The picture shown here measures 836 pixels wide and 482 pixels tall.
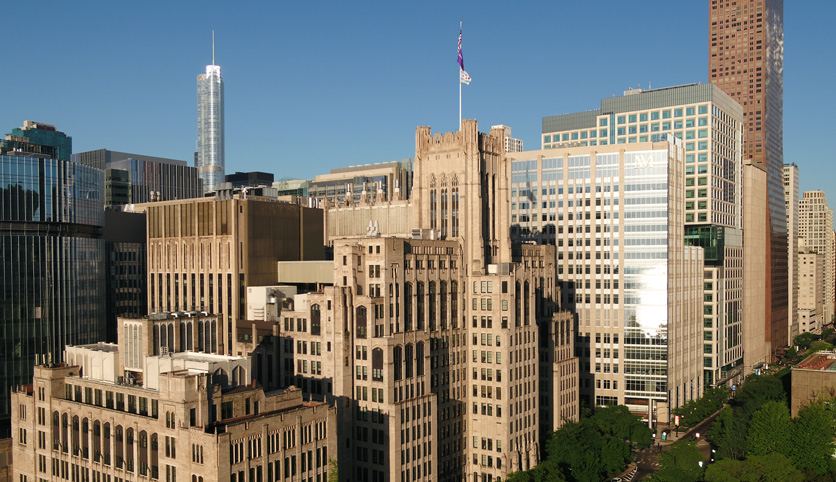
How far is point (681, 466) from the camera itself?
14850cm

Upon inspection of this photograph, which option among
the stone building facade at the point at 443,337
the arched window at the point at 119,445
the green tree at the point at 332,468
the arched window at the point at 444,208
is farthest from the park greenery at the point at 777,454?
the arched window at the point at 119,445

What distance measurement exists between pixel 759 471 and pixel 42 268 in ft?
527

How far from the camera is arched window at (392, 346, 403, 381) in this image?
5787 inches

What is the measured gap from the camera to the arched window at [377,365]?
146250mm

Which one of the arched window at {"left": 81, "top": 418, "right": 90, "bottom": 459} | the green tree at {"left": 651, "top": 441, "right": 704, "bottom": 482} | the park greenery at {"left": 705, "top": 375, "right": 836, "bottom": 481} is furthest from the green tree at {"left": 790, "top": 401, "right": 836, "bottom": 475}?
the arched window at {"left": 81, "top": 418, "right": 90, "bottom": 459}

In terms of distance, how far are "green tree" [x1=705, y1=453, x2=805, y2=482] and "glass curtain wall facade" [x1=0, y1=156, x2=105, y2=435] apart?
147532 millimetres

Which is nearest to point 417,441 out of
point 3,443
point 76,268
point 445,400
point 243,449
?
point 445,400

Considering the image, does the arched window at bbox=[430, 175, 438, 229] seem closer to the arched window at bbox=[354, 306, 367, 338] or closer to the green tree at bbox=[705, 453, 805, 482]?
the arched window at bbox=[354, 306, 367, 338]

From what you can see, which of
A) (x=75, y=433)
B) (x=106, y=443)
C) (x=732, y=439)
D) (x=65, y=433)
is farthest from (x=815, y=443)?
(x=65, y=433)

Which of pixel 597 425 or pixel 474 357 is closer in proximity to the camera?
pixel 474 357

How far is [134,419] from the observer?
116 metres

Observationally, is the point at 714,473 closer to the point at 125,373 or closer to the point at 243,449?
the point at 243,449

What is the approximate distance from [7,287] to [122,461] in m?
75.2

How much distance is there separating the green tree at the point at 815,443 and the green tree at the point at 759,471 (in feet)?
19.2
